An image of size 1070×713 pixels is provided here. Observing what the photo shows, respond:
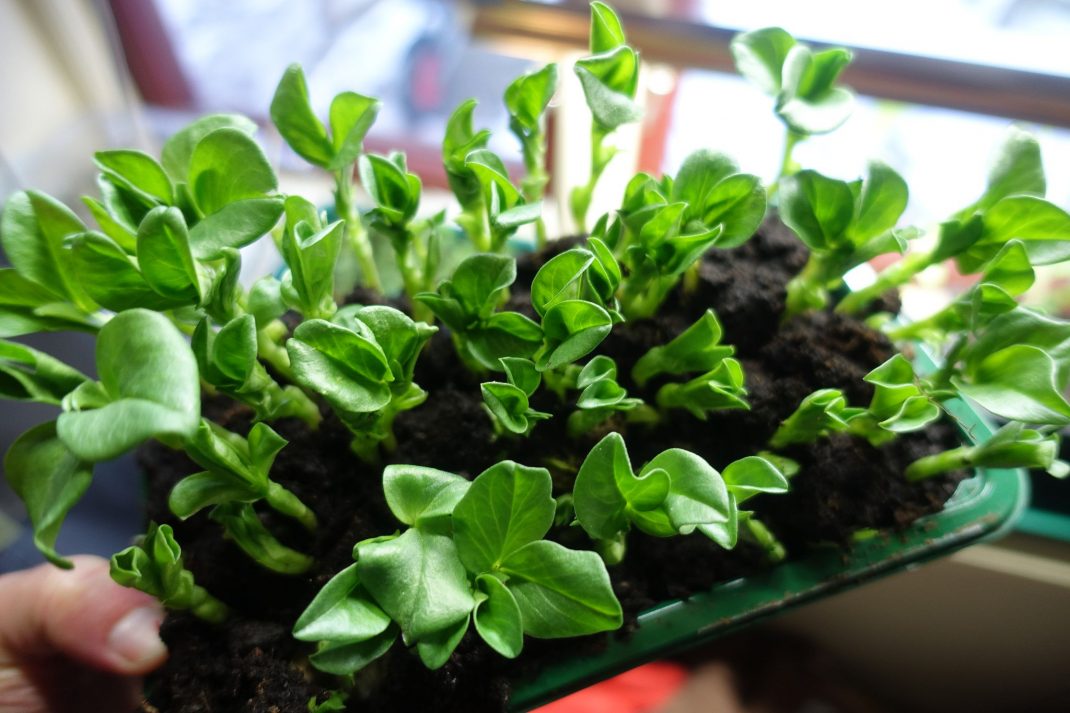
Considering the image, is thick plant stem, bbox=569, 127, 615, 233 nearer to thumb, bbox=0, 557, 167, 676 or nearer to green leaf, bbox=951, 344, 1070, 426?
green leaf, bbox=951, 344, 1070, 426

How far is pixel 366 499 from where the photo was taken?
1.75 feet

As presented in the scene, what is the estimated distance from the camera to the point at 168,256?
38 cm

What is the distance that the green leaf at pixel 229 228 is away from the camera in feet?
1.35

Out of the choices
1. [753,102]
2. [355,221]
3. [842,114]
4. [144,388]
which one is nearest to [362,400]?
[144,388]

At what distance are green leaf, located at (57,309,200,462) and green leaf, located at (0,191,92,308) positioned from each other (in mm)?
119

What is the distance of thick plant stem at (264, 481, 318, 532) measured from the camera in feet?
1.55

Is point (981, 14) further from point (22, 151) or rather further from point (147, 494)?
point (22, 151)

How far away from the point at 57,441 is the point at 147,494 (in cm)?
29

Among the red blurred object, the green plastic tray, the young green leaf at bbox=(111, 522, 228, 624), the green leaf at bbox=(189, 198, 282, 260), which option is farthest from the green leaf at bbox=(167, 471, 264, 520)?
the red blurred object

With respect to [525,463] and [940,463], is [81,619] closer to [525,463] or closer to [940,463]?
[525,463]

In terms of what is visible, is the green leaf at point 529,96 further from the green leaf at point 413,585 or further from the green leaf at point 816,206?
the green leaf at point 413,585

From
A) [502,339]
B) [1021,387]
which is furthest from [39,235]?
[1021,387]

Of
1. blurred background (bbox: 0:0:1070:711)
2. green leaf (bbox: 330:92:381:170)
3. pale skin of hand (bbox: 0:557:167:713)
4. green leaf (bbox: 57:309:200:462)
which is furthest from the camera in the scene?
blurred background (bbox: 0:0:1070:711)

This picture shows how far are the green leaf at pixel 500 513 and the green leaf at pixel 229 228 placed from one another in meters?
0.19
